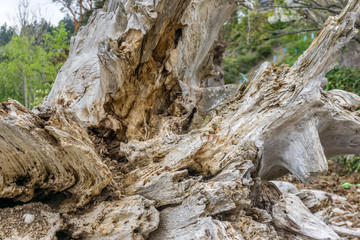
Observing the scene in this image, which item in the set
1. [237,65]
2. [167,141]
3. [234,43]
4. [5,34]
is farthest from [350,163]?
[5,34]

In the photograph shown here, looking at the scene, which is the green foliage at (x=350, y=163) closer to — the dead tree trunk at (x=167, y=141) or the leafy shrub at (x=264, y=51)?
the dead tree trunk at (x=167, y=141)

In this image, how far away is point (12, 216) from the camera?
2.17 m

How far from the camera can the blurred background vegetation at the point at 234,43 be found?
8.90m

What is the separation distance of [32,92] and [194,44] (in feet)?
41.8

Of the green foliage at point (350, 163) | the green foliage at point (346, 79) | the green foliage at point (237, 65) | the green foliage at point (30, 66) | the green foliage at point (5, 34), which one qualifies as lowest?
the green foliage at point (350, 163)

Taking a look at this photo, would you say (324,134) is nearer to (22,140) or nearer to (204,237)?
(204,237)

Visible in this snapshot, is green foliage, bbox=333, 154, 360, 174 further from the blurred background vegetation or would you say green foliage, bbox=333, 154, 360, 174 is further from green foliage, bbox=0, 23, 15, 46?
green foliage, bbox=0, 23, 15, 46

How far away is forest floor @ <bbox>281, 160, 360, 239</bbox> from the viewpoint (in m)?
5.02

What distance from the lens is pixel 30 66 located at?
11.7m

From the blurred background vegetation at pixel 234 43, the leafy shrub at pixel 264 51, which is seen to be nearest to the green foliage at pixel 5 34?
the blurred background vegetation at pixel 234 43

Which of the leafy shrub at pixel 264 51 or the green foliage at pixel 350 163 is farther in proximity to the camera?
the leafy shrub at pixel 264 51


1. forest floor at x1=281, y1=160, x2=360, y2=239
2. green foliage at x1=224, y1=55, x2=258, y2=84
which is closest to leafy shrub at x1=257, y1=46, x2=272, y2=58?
green foliage at x1=224, y1=55, x2=258, y2=84

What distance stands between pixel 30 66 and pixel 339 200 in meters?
11.5

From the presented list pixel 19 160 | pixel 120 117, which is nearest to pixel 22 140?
pixel 19 160
